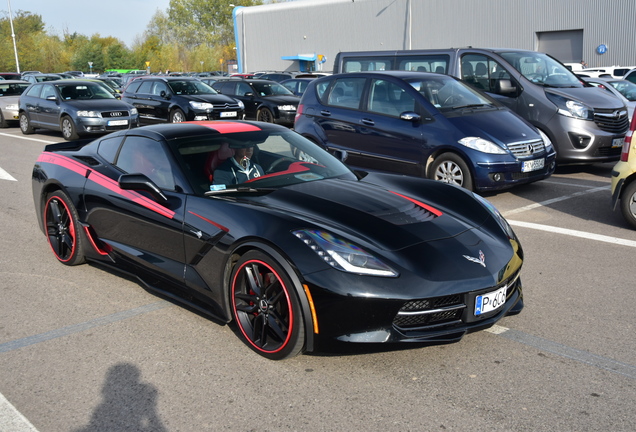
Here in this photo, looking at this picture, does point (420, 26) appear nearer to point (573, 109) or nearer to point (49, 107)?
point (49, 107)

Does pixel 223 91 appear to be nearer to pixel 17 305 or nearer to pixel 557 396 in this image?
pixel 17 305

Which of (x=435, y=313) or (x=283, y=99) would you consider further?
(x=283, y=99)

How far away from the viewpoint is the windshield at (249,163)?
4.62 m

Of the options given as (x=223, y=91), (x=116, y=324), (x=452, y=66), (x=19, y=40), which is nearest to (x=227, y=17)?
(x=19, y=40)

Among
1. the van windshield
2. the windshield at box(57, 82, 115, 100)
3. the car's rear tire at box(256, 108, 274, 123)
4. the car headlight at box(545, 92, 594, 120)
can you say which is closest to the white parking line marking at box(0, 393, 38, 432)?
the car headlight at box(545, 92, 594, 120)

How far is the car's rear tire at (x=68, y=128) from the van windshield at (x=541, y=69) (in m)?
11.0

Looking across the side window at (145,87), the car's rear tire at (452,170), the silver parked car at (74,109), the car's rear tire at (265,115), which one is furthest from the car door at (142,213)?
the side window at (145,87)

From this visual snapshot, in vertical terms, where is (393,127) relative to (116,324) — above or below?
above

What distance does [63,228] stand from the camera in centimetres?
583

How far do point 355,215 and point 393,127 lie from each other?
203 inches

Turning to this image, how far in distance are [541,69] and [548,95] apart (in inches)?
35.6

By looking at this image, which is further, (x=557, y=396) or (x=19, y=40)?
(x=19, y=40)

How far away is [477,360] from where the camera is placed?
3.82 m

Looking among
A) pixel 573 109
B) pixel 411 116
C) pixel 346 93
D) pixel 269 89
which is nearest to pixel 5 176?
pixel 346 93
